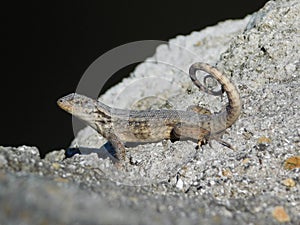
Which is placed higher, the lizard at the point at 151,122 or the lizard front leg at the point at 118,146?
the lizard at the point at 151,122

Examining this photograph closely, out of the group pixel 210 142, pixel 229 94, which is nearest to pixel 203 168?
pixel 210 142

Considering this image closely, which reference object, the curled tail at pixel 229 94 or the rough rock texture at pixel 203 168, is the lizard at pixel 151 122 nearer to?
the curled tail at pixel 229 94

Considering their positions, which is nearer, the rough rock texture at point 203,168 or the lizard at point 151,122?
the rough rock texture at point 203,168

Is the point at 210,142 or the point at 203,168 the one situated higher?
the point at 210,142

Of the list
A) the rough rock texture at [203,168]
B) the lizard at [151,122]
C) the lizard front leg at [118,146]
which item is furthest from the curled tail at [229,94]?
the lizard front leg at [118,146]

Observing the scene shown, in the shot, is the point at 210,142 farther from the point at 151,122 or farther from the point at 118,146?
the point at 118,146

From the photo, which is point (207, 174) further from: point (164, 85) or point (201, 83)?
point (164, 85)
